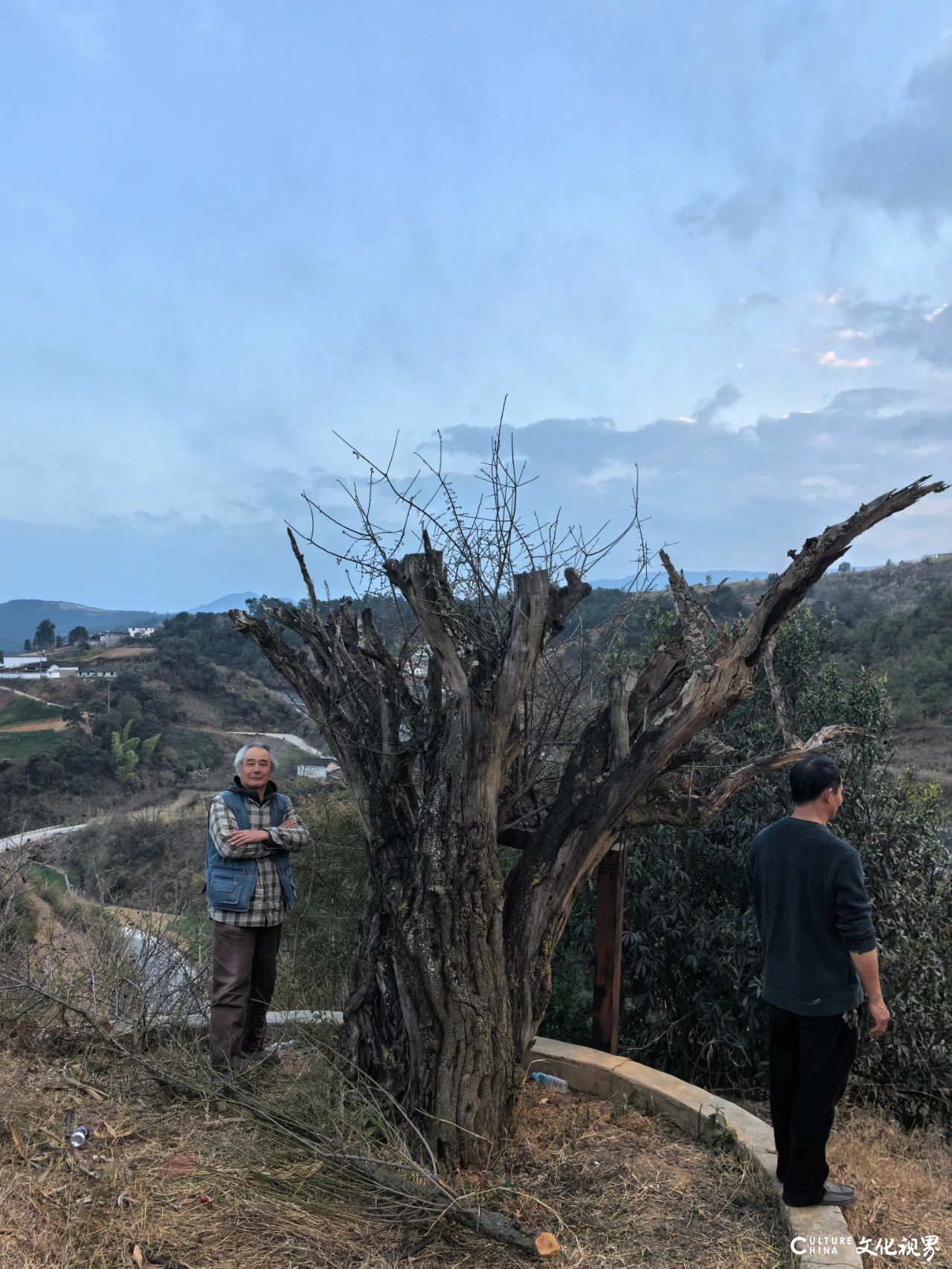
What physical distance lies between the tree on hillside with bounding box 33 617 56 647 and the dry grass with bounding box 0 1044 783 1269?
188 feet

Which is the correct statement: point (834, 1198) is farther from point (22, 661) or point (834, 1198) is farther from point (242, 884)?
point (22, 661)

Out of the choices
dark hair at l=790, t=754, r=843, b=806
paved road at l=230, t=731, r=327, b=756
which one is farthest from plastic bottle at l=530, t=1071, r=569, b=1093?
paved road at l=230, t=731, r=327, b=756

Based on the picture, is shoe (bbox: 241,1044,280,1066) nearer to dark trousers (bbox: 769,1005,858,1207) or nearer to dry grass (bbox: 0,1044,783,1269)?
dry grass (bbox: 0,1044,783,1269)

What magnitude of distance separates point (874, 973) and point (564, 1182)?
1466mm

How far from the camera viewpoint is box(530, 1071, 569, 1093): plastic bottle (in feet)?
14.2

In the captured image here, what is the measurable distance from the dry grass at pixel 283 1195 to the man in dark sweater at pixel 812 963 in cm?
34

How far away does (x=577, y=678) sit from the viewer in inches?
178

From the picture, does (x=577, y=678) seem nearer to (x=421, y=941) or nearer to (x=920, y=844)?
(x=421, y=941)

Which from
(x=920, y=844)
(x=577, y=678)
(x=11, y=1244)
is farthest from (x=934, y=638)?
(x=11, y=1244)

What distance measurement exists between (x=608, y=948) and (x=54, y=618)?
74.4 metres

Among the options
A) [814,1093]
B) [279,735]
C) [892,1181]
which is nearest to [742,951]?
[892,1181]

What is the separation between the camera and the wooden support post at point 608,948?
4.48m

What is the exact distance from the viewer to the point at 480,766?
3523 mm

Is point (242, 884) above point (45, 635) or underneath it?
underneath
